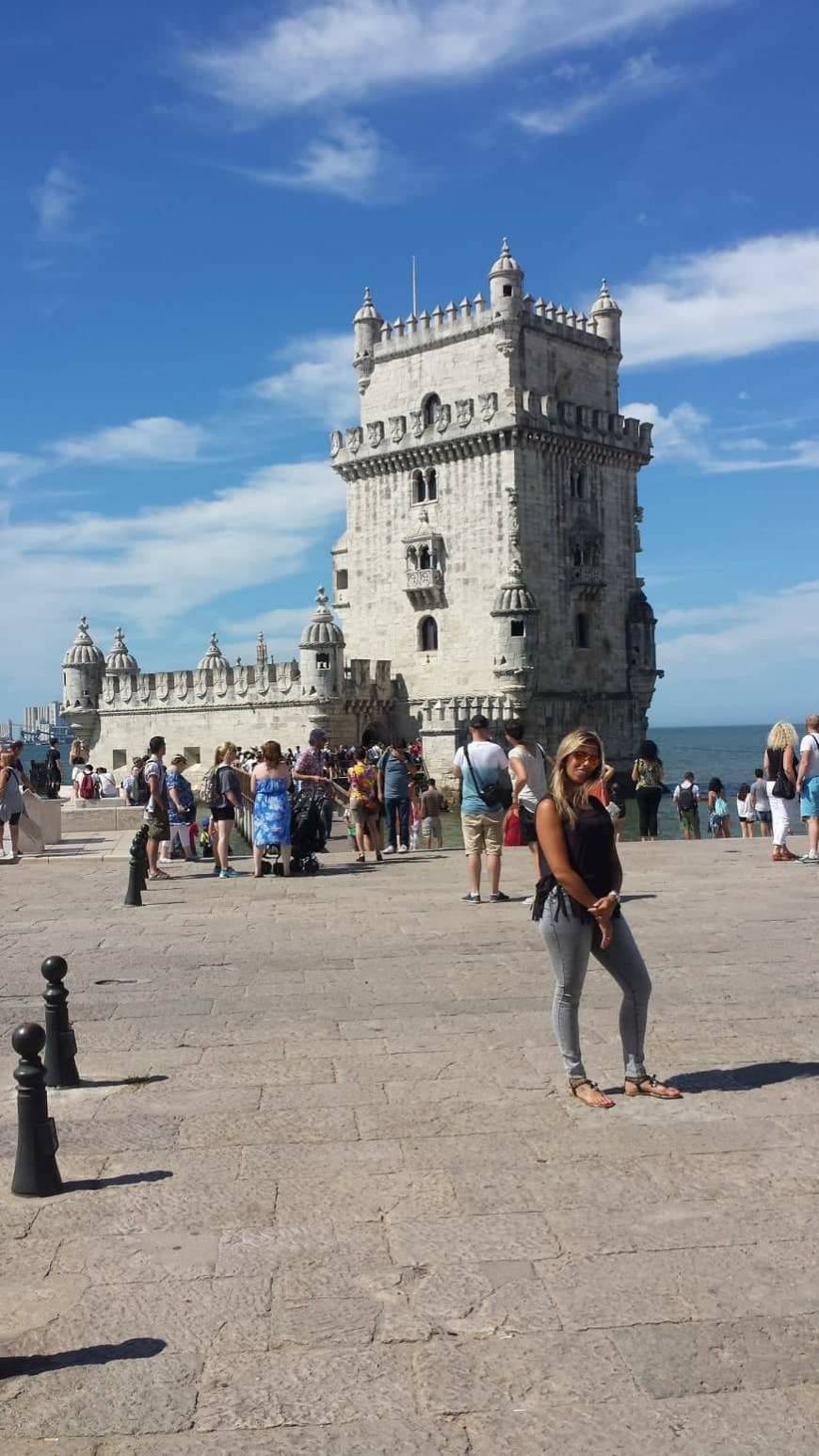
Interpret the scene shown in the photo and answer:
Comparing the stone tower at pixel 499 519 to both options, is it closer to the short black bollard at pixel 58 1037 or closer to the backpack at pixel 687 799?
the backpack at pixel 687 799

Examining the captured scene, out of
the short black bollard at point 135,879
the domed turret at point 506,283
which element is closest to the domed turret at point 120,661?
the domed turret at point 506,283

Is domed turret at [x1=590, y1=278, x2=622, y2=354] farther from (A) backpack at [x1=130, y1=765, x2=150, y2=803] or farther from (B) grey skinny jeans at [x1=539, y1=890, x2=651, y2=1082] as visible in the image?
(B) grey skinny jeans at [x1=539, y1=890, x2=651, y2=1082]

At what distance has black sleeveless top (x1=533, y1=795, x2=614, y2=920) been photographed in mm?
6402

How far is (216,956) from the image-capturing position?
33.1ft

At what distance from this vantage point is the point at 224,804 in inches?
612

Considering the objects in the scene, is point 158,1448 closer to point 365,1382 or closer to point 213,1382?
point 213,1382

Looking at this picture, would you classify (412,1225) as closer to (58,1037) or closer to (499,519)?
(58,1037)

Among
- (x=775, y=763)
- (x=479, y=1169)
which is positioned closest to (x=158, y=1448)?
(x=479, y=1169)

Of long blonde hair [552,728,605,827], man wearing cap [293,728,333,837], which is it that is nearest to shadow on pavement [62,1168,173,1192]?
long blonde hair [552,728,605,827]

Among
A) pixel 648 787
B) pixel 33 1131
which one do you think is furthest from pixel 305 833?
pixel 33 1131

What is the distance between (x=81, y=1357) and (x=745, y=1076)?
3858 millimetres

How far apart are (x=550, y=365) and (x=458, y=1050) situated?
39.3 metres

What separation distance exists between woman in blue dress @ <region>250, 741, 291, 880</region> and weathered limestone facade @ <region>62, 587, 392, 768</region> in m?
26.9

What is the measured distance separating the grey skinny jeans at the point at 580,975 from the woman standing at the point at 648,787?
12.7 m
